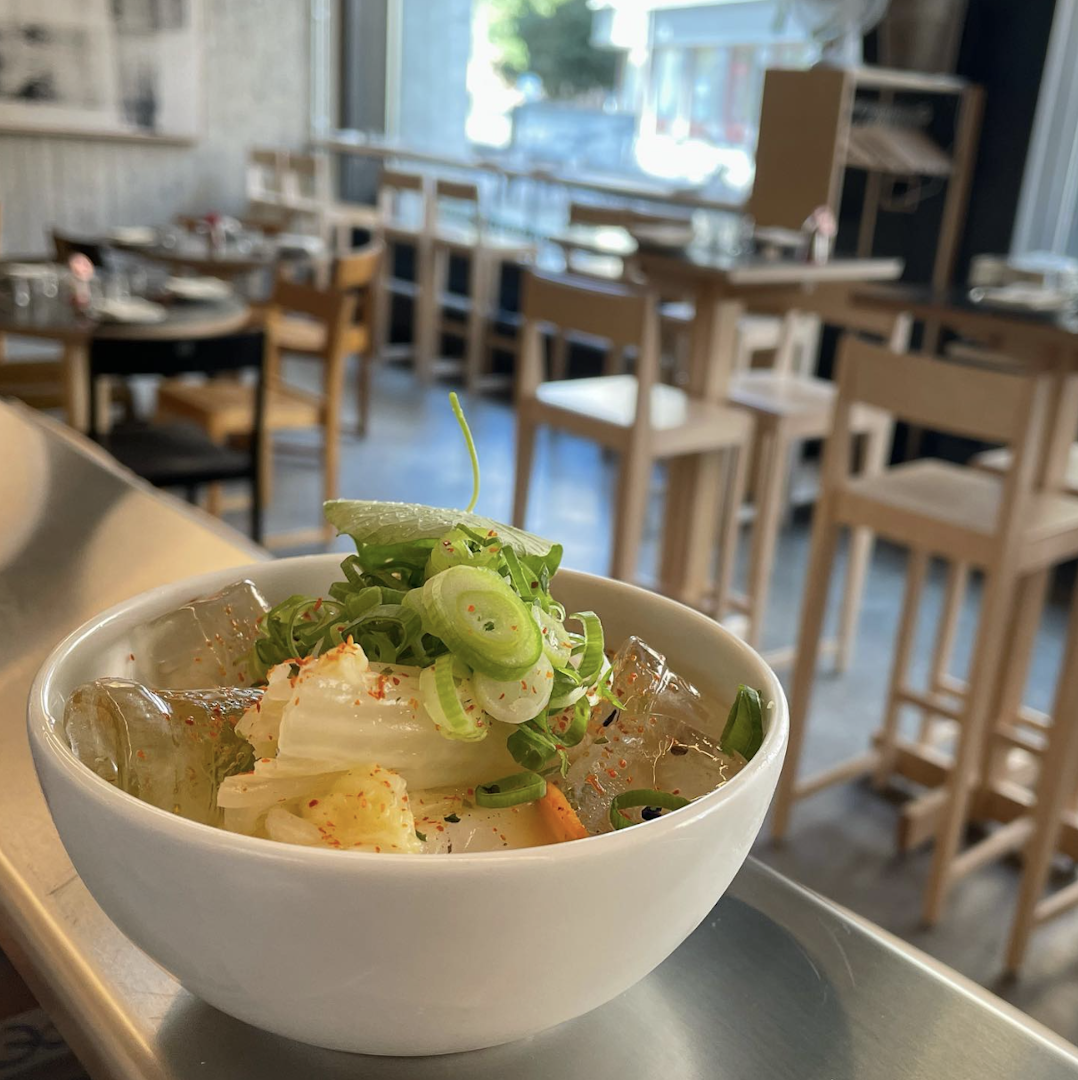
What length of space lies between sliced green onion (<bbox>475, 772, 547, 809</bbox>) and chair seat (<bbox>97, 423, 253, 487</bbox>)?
2516 mm

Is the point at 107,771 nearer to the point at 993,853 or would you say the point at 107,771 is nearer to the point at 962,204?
the point at 993,853

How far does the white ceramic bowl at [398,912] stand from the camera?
0.31m

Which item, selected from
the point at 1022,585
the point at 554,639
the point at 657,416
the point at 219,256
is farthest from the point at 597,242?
the point at 554,639

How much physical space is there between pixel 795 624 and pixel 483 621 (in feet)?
9.88

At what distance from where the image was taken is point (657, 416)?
9.09 feet

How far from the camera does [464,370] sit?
20.3 ft

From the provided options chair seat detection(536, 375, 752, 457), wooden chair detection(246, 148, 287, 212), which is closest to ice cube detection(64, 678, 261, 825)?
chair seat detection(536, 375, 752, 457)

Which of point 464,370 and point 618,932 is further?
point 464,370

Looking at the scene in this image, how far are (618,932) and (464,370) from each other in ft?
19.5

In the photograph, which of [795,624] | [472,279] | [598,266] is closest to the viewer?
[795,624]

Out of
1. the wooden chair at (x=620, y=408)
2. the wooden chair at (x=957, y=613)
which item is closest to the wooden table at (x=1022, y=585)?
the wooden chair at (x=957, y=613)

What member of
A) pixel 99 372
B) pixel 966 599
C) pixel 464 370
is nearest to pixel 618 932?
pixel 99 372

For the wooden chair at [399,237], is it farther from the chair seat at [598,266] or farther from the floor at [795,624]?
the chair seat at [598,266]

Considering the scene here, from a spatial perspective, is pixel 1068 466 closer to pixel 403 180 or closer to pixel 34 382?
pixel 34 382
